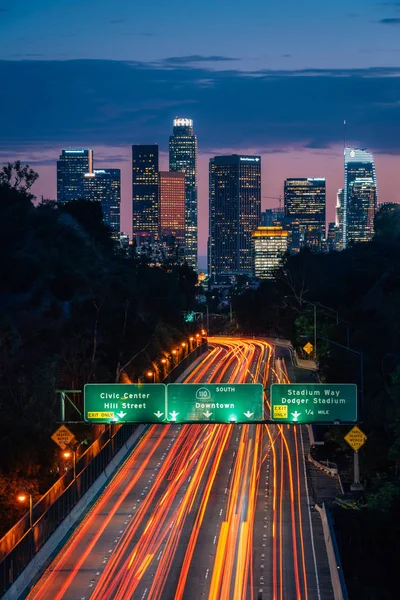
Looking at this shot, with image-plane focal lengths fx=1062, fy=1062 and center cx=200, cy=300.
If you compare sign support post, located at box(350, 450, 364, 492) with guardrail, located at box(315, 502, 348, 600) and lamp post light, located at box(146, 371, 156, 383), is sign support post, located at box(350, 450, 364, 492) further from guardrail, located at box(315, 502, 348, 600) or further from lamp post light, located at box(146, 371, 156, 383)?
lamp post light, located at box(146, 371, 156, 383)

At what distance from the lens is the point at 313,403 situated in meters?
41.8

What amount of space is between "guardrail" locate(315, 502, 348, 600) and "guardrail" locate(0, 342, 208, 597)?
384 inches

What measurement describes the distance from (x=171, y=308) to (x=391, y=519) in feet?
305

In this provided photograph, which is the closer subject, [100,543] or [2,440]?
[100,543]

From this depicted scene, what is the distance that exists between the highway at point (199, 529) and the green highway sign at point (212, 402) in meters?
5.23

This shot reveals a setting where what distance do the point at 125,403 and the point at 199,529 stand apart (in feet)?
23.3

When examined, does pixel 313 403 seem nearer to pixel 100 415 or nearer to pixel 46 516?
pixel 100 415

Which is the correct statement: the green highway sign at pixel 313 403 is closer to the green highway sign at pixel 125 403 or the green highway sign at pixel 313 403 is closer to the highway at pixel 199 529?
the green highway sign at pixel 125 403

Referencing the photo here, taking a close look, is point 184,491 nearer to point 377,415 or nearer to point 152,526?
point 152,526

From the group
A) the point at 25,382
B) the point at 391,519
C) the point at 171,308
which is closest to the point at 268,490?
the point at 391,519

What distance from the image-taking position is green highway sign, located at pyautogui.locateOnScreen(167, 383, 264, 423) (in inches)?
1670

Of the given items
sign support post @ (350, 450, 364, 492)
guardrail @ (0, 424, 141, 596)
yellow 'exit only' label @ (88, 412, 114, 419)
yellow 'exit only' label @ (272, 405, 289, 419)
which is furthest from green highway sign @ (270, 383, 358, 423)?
sign support post @ (350, 450, 364, 492)

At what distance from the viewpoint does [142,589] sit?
3662cm

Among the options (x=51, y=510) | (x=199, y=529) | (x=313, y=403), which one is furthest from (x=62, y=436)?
(x=313, y=403)
